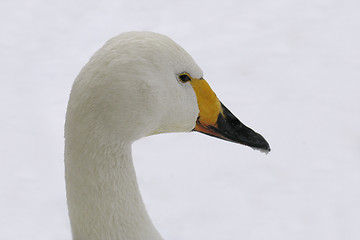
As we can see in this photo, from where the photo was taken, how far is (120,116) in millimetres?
1438

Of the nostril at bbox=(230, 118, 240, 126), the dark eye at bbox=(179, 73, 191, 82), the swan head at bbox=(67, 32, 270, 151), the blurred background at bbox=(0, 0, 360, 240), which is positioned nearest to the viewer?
the swan head at bbox=(67, 32, 270, 151)

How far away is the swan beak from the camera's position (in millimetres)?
1665

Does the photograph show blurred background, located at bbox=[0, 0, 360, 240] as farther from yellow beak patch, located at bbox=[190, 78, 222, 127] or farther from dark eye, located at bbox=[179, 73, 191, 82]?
dark eye, located at bbox=[179, 73, 191, 82]

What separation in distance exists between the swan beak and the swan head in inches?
2.3

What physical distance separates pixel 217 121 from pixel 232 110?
1.43m

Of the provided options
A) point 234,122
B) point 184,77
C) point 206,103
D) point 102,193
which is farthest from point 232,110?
point 102,193

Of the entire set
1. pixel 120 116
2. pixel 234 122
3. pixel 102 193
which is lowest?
pixel 102 193

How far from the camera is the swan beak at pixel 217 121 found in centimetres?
A: 167

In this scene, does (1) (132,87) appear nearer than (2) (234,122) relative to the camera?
Yes

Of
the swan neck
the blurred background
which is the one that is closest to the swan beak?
the swan neck

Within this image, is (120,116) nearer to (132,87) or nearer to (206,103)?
(132,87)

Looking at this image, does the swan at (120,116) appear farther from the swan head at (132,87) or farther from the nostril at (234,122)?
the nostril at (234,122)

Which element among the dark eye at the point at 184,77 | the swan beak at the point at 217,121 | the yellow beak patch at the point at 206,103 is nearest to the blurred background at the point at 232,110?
the swan beak at the point at 217,121

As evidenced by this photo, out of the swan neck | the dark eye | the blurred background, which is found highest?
the blurred background
